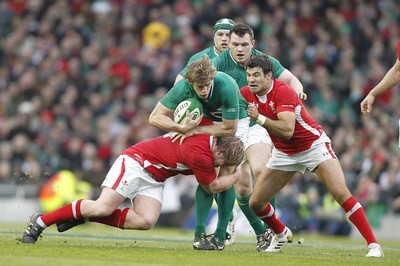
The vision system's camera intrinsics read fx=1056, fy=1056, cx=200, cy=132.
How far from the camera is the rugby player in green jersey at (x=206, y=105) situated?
446 inches

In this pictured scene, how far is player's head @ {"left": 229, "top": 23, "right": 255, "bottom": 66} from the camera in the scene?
12.8m

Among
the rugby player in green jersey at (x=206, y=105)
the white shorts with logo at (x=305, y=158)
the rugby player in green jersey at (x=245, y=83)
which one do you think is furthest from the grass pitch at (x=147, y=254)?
the white shorts with logo at (x=305, y=158)

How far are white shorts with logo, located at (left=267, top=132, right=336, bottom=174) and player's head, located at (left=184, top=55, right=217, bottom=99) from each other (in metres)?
1.29

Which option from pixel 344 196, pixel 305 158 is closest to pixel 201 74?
pixel 305 158

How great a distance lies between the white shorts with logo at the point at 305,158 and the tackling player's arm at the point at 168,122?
1082mm

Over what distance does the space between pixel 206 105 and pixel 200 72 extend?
809 millimetres

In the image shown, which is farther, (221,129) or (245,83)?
(245,83)

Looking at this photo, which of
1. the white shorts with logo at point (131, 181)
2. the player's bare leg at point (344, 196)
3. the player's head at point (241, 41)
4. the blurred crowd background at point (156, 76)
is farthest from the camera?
the blurred crowd background at point (156, 76)

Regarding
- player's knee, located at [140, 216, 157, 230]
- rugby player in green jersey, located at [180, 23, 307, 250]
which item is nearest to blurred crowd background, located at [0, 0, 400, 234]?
rugby player in green jersey, located at [180, 23, 307, 250]

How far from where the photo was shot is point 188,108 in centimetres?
1158

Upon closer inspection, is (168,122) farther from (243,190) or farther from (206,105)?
(243,190)

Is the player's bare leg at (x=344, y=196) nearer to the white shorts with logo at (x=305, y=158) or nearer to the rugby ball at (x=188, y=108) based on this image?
the white shorts with logo at (x=305, y=158)

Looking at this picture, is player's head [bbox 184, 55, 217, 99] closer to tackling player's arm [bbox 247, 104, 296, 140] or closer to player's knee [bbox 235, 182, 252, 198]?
tackling player's arm [bbox 247, 104, 296, 140]

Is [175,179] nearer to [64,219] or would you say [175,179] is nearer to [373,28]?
[373,28]
